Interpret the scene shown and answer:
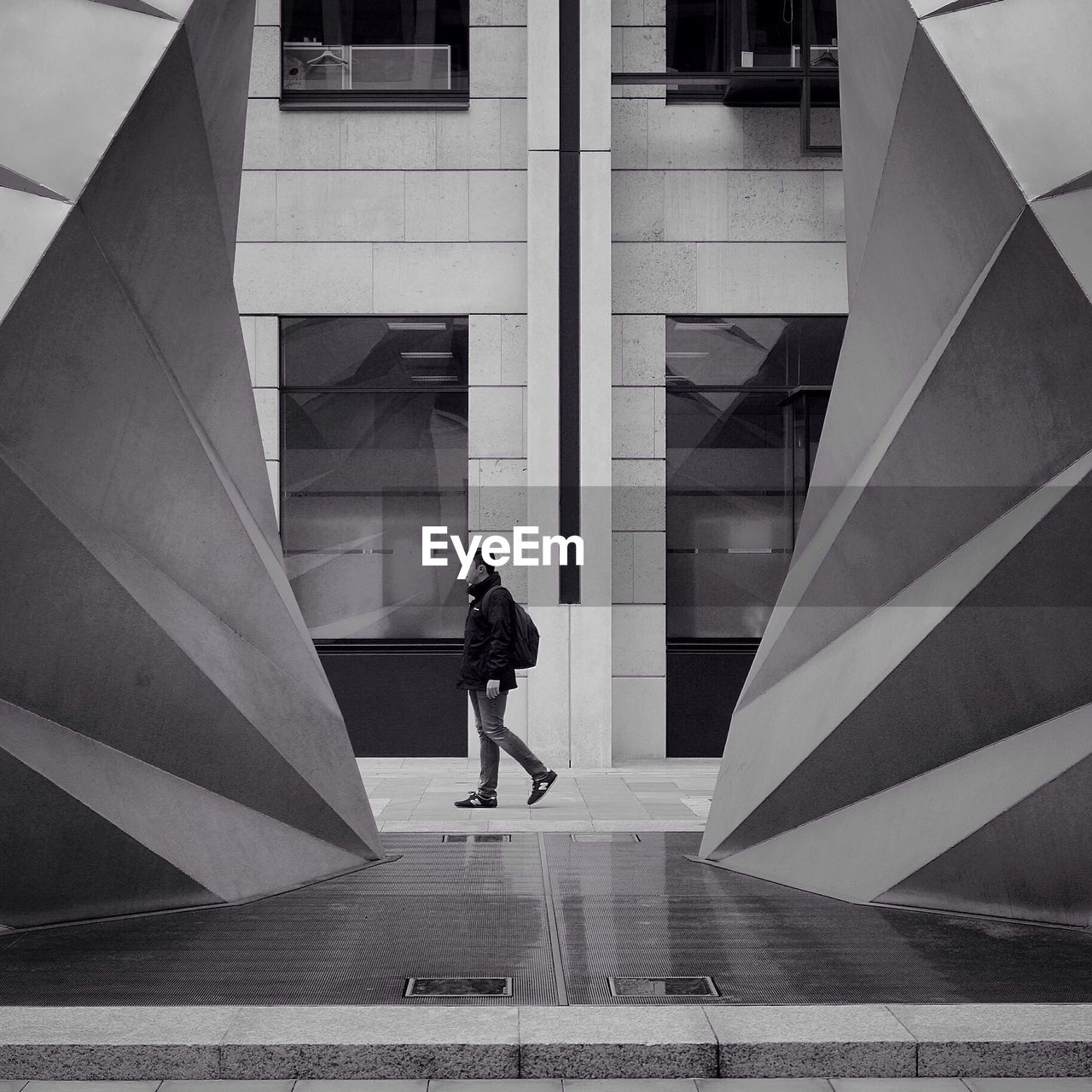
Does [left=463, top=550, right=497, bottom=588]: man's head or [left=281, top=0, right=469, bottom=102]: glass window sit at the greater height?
[left=281, top=0, right=469, bottom=102]: glass window

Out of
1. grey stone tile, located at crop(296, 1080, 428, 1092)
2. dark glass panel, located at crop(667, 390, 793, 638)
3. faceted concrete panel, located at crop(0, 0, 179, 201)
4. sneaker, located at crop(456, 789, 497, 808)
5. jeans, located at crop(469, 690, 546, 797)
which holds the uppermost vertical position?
faceted concrete panel, located at crop(0, 0, 179, 201)

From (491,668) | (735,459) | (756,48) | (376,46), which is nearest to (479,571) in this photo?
(491,668)

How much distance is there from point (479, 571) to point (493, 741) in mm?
1477

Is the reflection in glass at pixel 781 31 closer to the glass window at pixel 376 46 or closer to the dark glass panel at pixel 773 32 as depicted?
the dark glass panel at pixel 773 32

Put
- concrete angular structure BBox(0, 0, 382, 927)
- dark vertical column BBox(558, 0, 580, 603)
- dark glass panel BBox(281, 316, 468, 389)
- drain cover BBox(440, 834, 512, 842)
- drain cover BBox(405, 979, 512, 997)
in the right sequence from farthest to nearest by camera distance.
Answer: dark glass panel BBox(281, 316, 468, 389) → dark vertical column BBox(558, 0, 580, 603) → drain cover BBox(440, 834, 512, 842) → concrete angular structure BBox(0, 0, 382, 927) → drain cover BBox(405, 979, 512, 997)

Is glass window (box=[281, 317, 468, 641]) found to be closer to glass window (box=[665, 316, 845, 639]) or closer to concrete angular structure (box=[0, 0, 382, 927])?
glass window (box=[665, 316, 845, 639])

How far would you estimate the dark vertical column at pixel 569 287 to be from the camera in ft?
47.7

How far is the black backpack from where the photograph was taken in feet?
35.1

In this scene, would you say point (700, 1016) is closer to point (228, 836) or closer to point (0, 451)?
point (228, 836)

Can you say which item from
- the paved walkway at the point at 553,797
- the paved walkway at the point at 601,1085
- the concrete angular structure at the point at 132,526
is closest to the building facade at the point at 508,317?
the paved walkway at the point at 553,797

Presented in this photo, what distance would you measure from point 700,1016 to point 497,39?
43.4 feet

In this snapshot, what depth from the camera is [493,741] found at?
10.7m

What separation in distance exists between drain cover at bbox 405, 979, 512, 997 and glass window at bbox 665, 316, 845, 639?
10302mm

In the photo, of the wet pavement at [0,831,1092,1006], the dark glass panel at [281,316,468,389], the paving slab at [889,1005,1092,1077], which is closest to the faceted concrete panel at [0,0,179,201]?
the wet pavement at [0,831,1092,1006]
